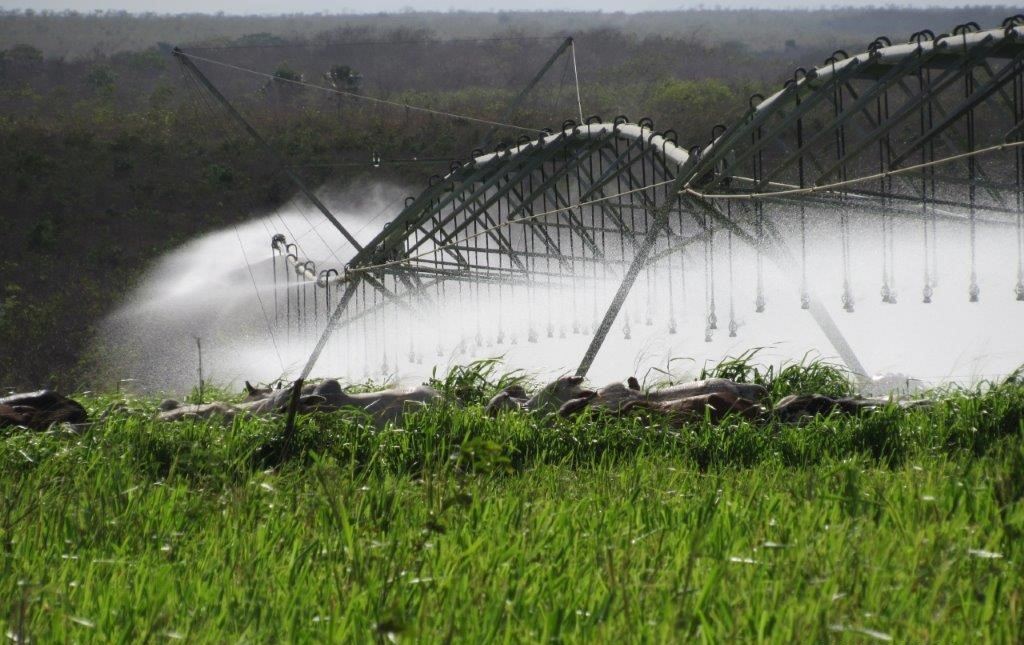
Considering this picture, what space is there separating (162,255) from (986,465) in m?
37.1

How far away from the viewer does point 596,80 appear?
73.3 meters

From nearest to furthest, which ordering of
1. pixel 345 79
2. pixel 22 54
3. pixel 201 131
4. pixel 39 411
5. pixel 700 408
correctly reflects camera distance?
pixel 700 408
pixel 39 411
pixel 201 131
pixel 345 79
pixel 22 54

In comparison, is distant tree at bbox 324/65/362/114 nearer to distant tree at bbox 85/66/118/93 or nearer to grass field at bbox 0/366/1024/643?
distant tree at bbox 85/66/118/93

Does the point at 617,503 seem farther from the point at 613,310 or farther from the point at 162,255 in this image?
the point at 162,255

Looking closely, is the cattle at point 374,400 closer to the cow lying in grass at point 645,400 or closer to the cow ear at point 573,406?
the cow lying in grass at point 645,400

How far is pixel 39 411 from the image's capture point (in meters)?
6.77

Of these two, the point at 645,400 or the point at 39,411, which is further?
the point at 39,411

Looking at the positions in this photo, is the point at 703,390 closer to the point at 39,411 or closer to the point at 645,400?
the point at 645,400

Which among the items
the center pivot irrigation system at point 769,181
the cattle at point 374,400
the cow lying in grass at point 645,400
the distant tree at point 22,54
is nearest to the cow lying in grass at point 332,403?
the cattle at point 374,400

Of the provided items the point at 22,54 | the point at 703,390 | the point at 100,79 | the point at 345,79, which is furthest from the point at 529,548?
the point at 22,54

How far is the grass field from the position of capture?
2.33 meters

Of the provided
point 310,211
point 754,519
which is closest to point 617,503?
point 754,519

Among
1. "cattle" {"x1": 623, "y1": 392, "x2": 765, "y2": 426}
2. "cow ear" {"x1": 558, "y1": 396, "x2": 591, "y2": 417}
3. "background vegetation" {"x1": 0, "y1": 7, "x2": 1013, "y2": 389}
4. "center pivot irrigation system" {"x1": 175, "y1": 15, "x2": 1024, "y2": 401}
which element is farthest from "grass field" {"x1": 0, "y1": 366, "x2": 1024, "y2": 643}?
"background vegetation" {"x1": 0, "y1": 7, "x2": 1013, "y2": 389}

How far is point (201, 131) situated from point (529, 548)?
47.0 metres
